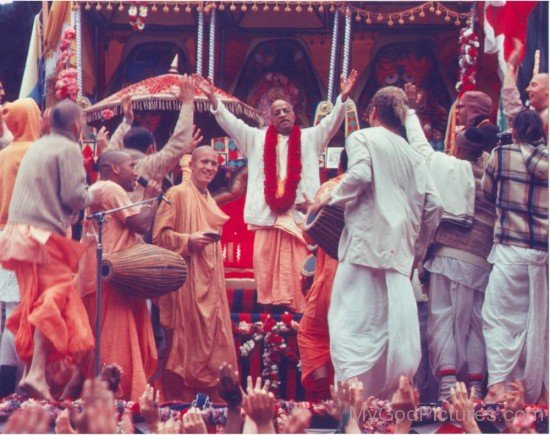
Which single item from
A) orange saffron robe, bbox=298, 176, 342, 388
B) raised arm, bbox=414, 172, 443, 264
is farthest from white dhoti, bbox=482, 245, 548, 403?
orange saffron robe, bbox=298, 176, 342, 388

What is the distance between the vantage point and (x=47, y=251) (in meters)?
8.83

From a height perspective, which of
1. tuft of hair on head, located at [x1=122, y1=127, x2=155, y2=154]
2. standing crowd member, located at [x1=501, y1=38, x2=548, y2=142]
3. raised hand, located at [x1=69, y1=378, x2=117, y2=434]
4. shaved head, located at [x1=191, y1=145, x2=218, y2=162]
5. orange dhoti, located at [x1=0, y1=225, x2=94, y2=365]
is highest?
standing crowd member, located at [x1=501, y1=38, x2=548, y2=142]

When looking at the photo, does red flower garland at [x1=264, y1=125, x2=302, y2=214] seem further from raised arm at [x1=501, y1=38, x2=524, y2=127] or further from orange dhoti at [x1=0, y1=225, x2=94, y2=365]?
orange dhoti at [x1=0, y1=225, x2=94, y2=365]

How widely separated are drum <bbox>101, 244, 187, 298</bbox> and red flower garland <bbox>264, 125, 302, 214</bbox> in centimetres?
144

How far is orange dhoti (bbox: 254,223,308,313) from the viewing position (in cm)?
1064

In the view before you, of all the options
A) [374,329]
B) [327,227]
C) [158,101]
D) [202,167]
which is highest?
[158,101]

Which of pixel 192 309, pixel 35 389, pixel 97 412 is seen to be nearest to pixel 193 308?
pixel 192 309

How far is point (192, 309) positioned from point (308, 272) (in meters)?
0.81

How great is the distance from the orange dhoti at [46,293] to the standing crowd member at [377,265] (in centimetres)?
146

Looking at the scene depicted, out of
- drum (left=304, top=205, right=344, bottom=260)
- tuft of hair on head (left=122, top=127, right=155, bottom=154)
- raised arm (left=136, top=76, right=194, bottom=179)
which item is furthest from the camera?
tuft of hair on head (left=122, top=127, right=155, bottom=154)

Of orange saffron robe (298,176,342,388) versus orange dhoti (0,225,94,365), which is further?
orange saffron robe (298,176,342,388)

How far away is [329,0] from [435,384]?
5.46 m

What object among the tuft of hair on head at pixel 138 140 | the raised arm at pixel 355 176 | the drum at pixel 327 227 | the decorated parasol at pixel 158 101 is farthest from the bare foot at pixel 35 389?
the decorated parasol at pixel 158 101

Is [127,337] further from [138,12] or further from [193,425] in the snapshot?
[138,12]
